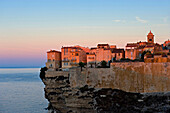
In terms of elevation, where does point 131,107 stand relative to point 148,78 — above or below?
below

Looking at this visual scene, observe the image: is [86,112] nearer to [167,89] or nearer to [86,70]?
[86,70]

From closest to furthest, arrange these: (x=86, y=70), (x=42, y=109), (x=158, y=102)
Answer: (x=158, y=102)
(x=86, y=70)
(x=42, y=109)

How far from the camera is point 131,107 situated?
88.2 feet

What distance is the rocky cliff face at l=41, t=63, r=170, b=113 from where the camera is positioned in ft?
87.8

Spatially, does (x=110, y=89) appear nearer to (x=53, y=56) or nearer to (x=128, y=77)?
(x=128, y=77)

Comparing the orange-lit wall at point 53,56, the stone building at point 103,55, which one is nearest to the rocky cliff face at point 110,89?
the orange-lit wall at point 53,56

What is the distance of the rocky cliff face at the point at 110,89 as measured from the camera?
87.8 ft

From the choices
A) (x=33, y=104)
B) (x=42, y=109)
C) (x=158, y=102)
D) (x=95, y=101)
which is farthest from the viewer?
(x=33, y=104)

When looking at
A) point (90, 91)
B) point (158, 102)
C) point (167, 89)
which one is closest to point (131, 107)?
point (158, 102)

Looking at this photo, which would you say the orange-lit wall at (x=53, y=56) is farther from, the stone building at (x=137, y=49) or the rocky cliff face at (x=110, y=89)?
the stone building at (x=137, y=49)

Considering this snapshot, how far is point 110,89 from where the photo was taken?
31.2 meters

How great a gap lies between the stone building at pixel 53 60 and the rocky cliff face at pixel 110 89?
1305 centimetres

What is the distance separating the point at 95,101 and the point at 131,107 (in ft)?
20.2

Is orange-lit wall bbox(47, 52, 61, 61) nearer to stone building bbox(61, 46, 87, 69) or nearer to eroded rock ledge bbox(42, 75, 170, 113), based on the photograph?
stone building bbox(61, 46, 87, 69)
